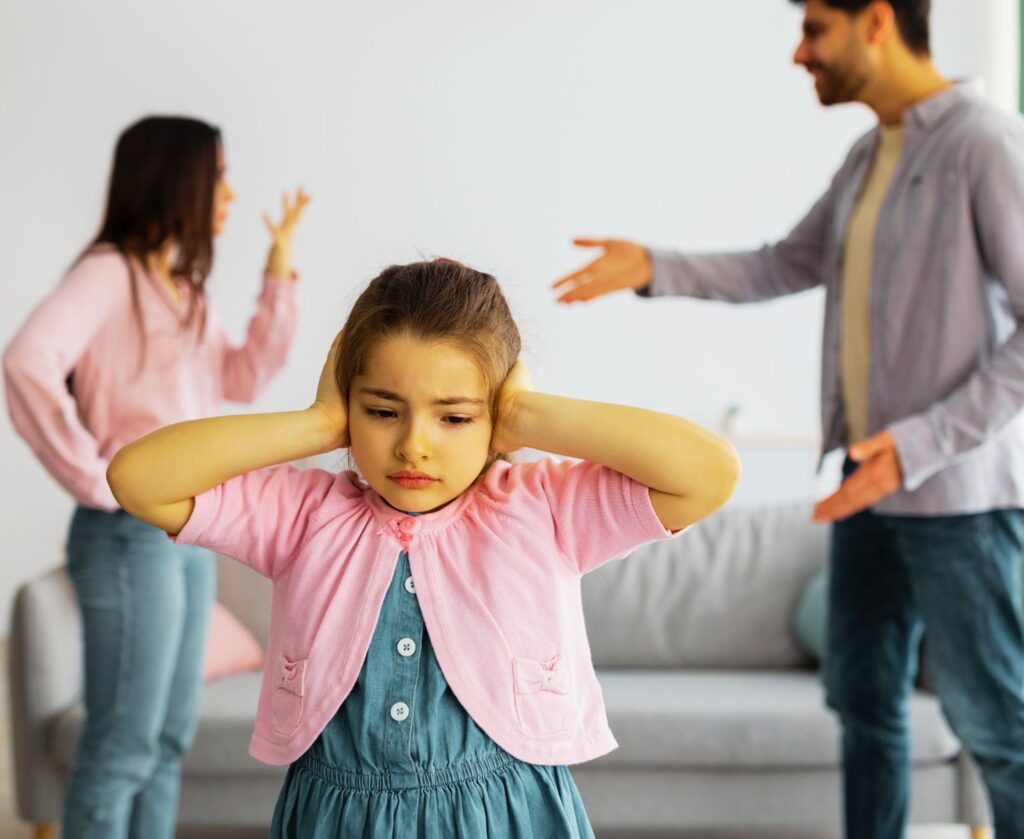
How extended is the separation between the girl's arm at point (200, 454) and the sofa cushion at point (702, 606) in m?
2.02

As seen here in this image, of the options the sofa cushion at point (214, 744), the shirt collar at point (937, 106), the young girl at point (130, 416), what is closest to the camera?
the shirt collar at point (937, 106)

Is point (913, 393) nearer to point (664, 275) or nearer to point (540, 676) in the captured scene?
point (664, 275)

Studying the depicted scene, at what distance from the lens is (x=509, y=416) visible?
1.09m

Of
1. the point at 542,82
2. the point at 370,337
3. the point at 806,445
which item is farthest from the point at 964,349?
the point at 542,82

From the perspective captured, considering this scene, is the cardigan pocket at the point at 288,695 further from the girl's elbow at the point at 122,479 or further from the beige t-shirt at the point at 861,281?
the beige t-shirt at the point at 861,281

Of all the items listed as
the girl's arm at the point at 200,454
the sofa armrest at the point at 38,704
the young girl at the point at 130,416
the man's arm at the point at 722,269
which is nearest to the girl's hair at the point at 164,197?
the young girl at the point at 130,416

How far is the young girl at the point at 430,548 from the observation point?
106cm

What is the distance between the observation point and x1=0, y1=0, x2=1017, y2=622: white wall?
477cm

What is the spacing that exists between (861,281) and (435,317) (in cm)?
102

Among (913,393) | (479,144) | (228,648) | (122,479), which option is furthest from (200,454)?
(479,144)

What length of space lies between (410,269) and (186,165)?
1.09 m

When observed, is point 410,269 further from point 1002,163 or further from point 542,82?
point 542,82

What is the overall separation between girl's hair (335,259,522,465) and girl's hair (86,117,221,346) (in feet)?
3.30

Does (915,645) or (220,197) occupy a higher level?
(220,197)
